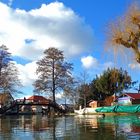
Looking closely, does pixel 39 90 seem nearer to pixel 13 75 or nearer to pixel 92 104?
pixel 13 75

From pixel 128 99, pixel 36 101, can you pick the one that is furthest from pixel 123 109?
pixel 36 101

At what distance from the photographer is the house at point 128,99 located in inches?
3816

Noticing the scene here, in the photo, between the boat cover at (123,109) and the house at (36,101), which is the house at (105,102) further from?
the boat cover at (123,109)

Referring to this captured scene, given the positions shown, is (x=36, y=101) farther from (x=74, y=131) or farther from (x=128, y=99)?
(x=74, y=131)

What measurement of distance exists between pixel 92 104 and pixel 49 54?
24.1 metres

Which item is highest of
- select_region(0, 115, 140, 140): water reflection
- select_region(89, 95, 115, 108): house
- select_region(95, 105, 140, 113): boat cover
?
select_region(89, 95, 115, 108): house

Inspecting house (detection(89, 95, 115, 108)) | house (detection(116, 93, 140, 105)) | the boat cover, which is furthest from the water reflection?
house (detection(89, 95, 115, 108))

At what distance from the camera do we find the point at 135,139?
20422mm

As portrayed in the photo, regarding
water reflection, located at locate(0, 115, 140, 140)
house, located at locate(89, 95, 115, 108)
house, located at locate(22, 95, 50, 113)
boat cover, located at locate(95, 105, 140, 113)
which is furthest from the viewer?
house, located at locate(89, 95, 115, 108)

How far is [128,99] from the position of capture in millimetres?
98188

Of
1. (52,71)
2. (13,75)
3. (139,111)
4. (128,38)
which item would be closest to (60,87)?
(52,71)

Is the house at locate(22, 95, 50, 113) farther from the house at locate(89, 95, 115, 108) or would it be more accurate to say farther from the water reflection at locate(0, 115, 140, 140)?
the water reflection at locate(0, 115, 140, 140)

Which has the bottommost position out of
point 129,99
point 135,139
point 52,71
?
point 135,139

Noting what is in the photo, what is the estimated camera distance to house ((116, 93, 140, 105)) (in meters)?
96.9
